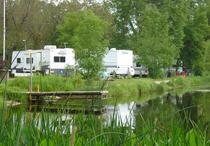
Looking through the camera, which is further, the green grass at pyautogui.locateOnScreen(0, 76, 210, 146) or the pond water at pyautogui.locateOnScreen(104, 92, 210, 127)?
the pond water at pyautogui.locateOnScreen(104, 92, 210, 127)

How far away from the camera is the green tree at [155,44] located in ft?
139

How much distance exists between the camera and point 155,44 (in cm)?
4262

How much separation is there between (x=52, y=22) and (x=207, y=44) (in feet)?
47.9

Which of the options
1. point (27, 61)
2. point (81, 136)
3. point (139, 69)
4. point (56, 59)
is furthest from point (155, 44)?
point (81, 136)

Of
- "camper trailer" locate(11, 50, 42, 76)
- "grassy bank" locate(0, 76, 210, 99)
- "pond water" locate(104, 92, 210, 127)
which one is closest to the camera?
"pond water" locate(104, 92, 210, 127)

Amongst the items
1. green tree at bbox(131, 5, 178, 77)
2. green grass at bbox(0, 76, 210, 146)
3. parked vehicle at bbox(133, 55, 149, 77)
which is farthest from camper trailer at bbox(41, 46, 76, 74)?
green grass at bbox(0, 76, 210, 146)

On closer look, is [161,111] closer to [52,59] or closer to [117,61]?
[52,59]

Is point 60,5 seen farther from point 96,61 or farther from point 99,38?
point 96,61

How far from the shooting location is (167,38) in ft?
142

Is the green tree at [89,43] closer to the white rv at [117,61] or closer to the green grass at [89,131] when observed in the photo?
the white rv at [117,61]

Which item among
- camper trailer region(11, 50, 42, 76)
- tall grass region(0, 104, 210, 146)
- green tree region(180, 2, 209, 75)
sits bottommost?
tall grass region(0, 104, 210, 146)

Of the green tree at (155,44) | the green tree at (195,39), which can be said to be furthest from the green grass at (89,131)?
the green tree at (195,39)

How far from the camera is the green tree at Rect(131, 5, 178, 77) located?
4241 centimetres

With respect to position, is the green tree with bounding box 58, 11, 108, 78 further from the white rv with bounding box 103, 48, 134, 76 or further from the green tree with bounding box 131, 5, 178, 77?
the green tree with bounding box 131, 5, 178, 77
